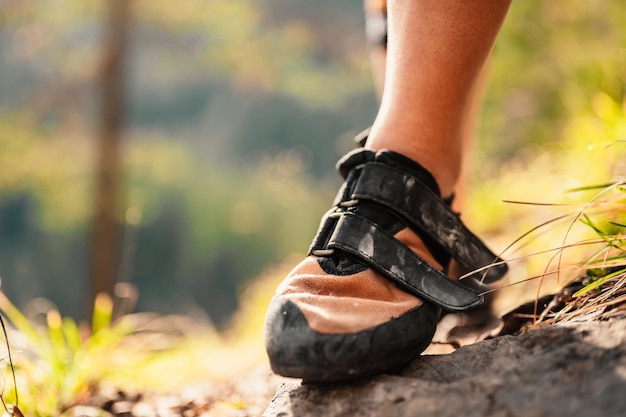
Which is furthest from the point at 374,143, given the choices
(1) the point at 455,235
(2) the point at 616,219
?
(2) the point at 616,219

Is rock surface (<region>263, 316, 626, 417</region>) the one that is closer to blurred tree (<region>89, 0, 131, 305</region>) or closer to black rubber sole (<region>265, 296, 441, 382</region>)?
black rubber sole (<region>265, 296, 441, 382</region>)

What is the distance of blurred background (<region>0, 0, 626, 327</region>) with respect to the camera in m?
4.16

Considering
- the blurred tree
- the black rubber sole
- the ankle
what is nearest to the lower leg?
the ankle

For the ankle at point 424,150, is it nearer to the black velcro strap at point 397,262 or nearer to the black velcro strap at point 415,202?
the black velcro strap at point 415,202

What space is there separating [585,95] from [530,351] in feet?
9.82

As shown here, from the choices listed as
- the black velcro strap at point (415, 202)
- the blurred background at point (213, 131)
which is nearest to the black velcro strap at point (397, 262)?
the black velcro strap at point (415, 202)

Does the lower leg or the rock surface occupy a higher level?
the lower leg

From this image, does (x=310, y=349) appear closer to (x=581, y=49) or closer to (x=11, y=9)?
(x=581, y=49)

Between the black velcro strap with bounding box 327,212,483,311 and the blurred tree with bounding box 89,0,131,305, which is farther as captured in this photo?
the blurred tree with bounding box 89,0,131,305

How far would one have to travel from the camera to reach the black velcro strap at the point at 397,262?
95 centimetres

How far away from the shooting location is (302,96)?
660 inches

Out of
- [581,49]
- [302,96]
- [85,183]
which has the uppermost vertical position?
[302,96]

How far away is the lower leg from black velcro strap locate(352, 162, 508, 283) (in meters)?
0.07

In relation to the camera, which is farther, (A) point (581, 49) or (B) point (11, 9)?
(B) point (11, 9)
